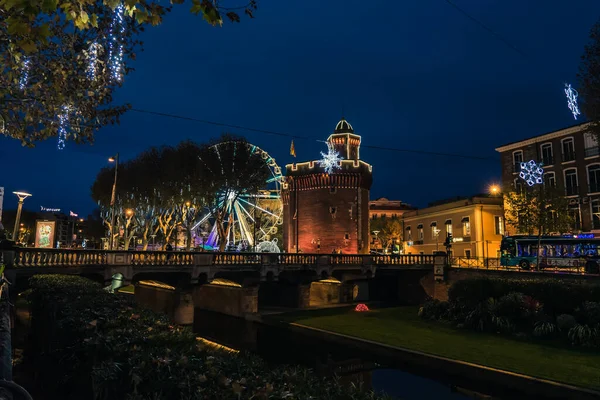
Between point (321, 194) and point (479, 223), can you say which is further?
point (321, 194)

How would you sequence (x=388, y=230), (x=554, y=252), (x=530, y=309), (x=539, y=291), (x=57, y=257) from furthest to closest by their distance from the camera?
1. (x=388, y=230)
2. (x=554, y=252)
3. (x=539, y=291)
4. (x=530, y=309)
5. (x=57, y=257)

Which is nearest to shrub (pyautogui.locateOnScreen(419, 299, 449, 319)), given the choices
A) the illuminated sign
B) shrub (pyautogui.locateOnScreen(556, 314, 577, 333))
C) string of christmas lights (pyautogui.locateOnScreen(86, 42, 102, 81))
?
shrub (pyautogui.locateOnScreen(556, 314, 577, 333))

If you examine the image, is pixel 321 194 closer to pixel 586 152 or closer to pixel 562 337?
pixel 586 152

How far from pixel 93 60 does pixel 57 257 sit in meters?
15.5

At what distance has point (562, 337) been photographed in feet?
67.9

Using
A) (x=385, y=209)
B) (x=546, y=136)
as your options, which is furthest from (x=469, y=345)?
(x=385, y=209)

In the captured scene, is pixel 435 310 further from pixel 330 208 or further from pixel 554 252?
pixel 330 208

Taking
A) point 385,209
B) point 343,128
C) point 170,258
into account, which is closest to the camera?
point 170,258

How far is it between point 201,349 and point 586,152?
163 ft

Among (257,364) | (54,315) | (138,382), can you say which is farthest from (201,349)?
(54,315)

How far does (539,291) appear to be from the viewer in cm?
2361

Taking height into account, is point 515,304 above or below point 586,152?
below

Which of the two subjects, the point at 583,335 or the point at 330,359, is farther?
the point at 330,359

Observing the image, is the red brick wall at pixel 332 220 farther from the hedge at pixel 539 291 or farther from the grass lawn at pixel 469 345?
the hedge at pixel 539 291
